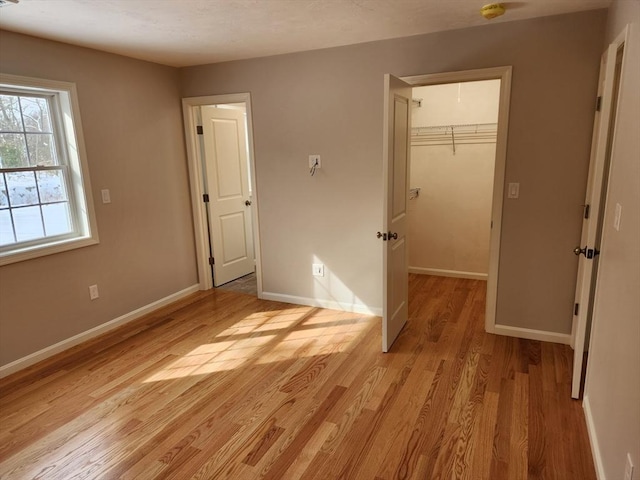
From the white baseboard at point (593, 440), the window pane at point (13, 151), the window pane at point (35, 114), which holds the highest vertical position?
the window pane at point (35, 114)

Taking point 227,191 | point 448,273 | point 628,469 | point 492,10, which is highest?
point 492,10

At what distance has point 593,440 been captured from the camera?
6.40 feet

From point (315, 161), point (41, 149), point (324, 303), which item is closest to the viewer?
point (41, 149)

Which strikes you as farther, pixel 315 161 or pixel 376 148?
pixel 315 161

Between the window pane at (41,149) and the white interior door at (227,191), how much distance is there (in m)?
1.49

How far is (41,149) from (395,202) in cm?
268

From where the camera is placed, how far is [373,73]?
3.27 m

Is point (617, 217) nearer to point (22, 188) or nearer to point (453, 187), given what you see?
point (453, 187)

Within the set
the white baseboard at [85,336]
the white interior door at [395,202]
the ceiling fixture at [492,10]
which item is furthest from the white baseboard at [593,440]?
the white baseboard at [85,336]

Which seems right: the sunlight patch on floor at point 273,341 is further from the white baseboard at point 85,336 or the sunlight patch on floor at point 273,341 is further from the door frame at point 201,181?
the white baseboard at point 85,336

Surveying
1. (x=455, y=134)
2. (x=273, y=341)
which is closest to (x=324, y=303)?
(x=273, y=341)

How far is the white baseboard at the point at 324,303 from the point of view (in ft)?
12.2

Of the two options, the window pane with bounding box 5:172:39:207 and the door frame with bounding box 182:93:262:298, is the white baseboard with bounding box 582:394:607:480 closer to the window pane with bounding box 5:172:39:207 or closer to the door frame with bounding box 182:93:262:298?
the door frame with bounding box 182:93:262:298

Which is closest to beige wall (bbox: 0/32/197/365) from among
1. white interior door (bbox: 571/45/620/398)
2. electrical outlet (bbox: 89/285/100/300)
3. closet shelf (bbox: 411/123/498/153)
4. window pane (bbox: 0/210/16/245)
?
electrical outlet (bbox: 89/285/100/300)
